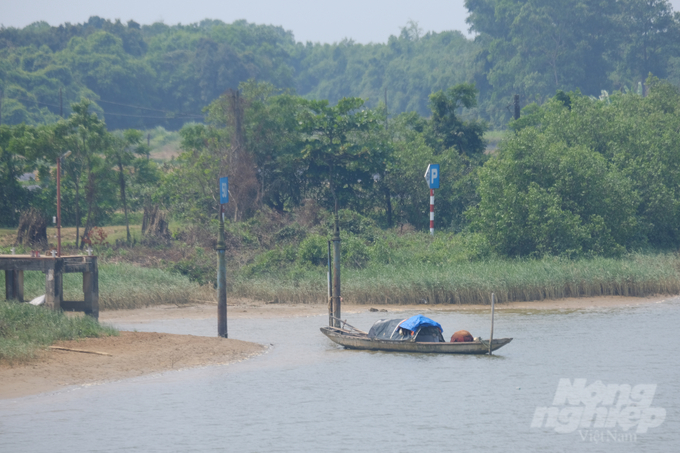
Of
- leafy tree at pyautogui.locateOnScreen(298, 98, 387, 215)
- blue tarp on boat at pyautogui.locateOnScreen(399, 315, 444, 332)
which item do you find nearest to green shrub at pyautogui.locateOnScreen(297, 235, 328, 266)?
leafy tree at pyautogui.locateOnScreen(298, 98, 387, 215)

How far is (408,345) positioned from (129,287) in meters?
13.9

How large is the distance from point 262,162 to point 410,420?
93.6 ft

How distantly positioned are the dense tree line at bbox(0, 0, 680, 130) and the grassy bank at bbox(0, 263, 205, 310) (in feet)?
142

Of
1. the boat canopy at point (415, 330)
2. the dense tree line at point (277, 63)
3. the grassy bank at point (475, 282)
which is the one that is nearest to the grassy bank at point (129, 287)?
the grassy bank at point (475, 282)

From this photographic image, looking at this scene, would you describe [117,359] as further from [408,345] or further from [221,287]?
[408,345]

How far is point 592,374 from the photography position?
72.7 ft

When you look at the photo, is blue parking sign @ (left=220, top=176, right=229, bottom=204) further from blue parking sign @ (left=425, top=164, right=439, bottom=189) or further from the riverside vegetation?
blue parking sign @ (left=425, top=164, right=439, bottom=189)

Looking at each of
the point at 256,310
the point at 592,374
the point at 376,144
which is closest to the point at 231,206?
the point at 376,144

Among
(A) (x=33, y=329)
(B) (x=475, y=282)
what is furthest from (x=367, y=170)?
(A) (x=33, y=329)

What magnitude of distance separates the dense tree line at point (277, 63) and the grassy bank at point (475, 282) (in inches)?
1710

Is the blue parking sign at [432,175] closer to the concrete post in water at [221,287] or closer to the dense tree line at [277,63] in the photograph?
the concrete post in water at [221,287]

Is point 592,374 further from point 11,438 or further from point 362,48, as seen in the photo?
point 362,48

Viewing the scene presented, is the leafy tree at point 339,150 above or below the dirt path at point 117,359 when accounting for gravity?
above

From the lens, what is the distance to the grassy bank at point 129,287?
31.9 meters
